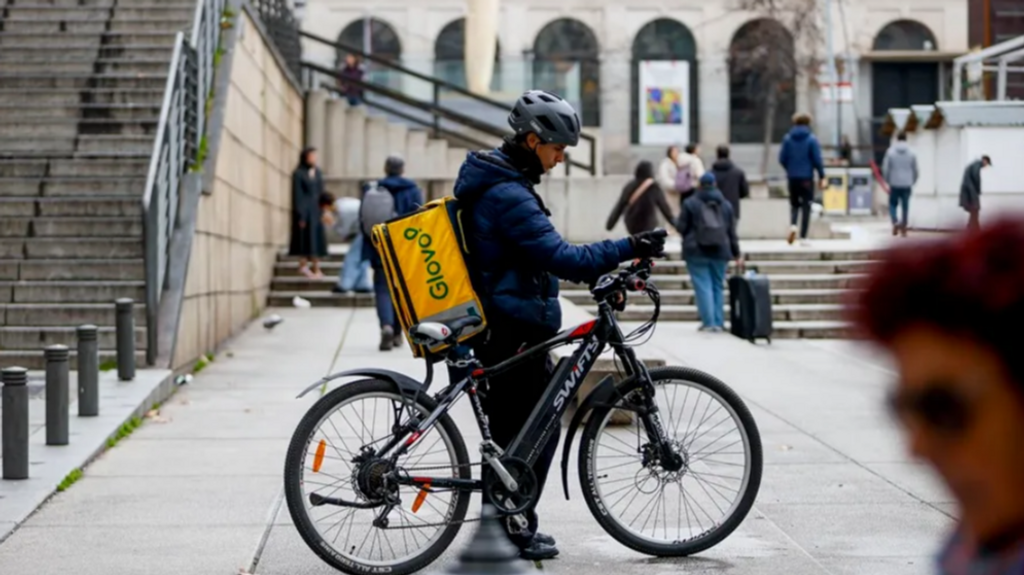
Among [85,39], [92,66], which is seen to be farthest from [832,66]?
[92,66]

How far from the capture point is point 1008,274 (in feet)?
4.53

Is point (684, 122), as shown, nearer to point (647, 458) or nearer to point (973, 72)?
point (973, 72)

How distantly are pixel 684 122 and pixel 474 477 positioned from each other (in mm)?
50431

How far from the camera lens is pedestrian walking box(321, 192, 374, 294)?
70.1 ft

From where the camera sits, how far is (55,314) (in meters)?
13.5

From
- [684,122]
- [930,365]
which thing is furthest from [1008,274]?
[684,122]

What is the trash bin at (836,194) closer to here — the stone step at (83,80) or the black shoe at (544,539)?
the stone step at (83,80)

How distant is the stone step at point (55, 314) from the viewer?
13.5m

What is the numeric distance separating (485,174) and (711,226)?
447 inches

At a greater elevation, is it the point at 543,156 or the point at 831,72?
the point at 831,72

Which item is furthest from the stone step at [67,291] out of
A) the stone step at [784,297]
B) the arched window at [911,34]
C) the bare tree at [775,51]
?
the arched window at [911,34]

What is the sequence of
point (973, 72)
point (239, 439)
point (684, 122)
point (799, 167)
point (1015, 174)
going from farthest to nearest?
1. point (684, 122)
2. point (973, 72)
3. point (1015, 174)
4. point (799, 167)
5. point (239, 439)

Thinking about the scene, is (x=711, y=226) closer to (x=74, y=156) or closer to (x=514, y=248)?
(x=74, y=156)

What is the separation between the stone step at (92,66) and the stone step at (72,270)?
374 centimetres
